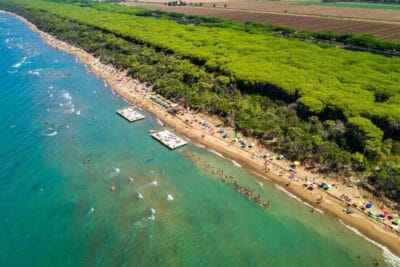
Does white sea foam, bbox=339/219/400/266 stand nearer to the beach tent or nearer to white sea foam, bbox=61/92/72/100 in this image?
the beach tent

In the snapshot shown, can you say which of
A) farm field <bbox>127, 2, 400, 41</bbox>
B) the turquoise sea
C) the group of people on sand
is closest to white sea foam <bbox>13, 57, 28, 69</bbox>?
the turquoise sea

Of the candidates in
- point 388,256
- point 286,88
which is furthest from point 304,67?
point 388,256

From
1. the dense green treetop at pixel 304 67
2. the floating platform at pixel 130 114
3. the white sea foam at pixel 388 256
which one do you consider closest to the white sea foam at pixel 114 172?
the floating platform at pixel 130 114

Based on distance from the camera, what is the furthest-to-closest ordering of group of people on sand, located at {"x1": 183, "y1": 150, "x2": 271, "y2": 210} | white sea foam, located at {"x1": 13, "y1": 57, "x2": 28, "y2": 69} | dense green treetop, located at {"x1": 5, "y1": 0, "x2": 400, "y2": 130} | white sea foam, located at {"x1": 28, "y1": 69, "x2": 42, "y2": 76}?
white sea foam, located at {"x1": 13, "y1": 57, "x2": 28, "y2": 69}
white sea foam, located at {"x1": 28, "y1": 69, "x2": 42, "y2": 76}
dense green treetop, located at {"x1": 5, "y1": 0, "x2": 400, "y2": 130}
group of people on sand, located at {"x1": 183, "y1": 150, "x2": 271, "y2": 210}

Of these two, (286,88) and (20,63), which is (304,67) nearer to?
(286,88)

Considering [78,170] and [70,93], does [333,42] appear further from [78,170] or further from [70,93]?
[78,170]
